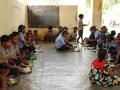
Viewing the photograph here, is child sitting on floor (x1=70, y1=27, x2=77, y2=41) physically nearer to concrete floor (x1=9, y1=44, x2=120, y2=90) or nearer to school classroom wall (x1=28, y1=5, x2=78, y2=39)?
school classroom wall (x1=28, y1=5, x2=78, y2=39)

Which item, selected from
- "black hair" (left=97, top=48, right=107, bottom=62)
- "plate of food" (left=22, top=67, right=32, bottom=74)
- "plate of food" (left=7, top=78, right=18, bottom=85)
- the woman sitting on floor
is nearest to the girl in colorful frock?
"black hair" (left=97, top=48, right=107, bottom=62)

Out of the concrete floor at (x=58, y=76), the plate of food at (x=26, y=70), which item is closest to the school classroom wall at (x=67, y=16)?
the concrete floor at (x=58, y=76)

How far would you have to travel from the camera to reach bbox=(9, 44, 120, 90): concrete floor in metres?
4.87

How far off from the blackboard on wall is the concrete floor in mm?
5612

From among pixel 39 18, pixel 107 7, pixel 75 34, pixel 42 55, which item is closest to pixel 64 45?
pixel 42 55

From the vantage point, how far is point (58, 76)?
223 inches

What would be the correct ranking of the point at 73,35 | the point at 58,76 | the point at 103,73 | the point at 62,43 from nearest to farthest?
the point at 103,73
the point at 58,76
the point at 62,43
the point at 73,35

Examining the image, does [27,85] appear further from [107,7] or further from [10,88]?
[107,7]

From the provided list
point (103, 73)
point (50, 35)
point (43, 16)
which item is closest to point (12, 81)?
point (103, 73)

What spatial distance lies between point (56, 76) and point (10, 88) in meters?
1.26

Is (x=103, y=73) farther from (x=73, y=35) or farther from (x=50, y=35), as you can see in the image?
(x=50, y=35)

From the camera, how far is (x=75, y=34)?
12.9 meters

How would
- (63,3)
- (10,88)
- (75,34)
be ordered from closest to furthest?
1. (10,88)
2. (75,34)
3. (63,3)

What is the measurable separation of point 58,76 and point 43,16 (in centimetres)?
803
